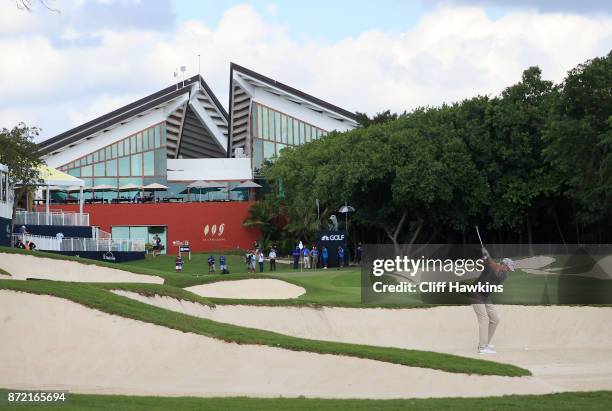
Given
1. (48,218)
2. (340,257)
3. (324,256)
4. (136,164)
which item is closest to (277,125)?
(136,164)

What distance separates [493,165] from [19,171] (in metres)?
25.9

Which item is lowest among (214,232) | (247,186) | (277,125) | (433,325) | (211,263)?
(433,325)

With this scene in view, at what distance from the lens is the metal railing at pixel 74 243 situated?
56.2 meters

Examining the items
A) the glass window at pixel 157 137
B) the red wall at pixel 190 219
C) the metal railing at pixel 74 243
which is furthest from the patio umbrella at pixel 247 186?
the metal railing at pixel 74 243

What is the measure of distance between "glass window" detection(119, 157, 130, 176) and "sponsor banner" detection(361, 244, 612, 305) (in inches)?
2465

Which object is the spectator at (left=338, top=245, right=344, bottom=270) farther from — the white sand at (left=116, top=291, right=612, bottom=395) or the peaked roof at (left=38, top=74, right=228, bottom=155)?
the peaked roof at (left=38, top=74, right=228, bottom=155)

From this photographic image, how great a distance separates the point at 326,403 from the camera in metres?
16.3

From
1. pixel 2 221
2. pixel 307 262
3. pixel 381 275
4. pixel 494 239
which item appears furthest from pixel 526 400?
pixel 494 239

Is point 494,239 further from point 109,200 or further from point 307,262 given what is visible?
point 109,200

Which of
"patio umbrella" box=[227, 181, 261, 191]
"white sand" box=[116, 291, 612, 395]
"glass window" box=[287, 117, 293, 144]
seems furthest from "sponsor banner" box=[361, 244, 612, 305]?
"glass window" box=[287, 117, 293, 144]

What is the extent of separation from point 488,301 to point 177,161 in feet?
225

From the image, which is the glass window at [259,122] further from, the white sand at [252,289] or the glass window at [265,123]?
the white sand at [252,289]

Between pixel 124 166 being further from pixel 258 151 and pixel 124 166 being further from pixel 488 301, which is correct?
pixel 488 301

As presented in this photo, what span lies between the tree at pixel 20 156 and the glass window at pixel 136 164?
27025mm
